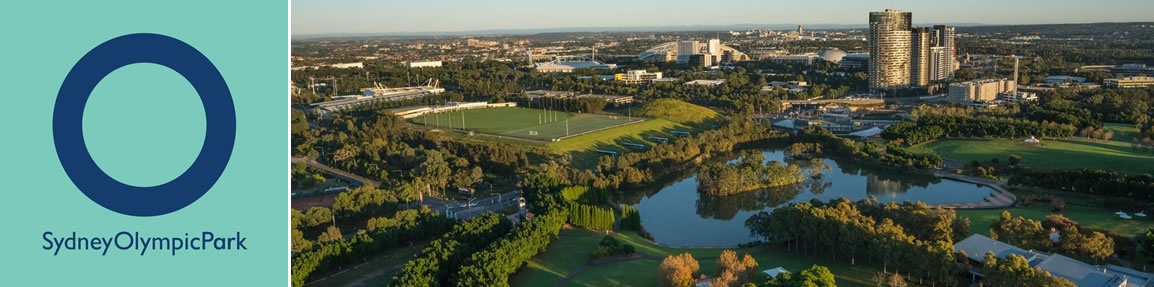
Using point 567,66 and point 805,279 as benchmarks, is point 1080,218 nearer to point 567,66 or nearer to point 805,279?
point 805,279

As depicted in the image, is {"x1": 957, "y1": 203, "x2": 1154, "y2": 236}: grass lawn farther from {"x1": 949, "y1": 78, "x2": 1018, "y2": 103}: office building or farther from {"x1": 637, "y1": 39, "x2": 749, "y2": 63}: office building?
{"x1": 637, "y1": 39, "x2": 749, "y2": 63}: office building

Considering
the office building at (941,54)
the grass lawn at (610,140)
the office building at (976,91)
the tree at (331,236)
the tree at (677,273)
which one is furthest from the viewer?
the office building at (941,54)

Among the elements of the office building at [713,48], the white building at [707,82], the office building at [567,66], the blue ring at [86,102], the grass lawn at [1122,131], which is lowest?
the grass lawn at [1122,131]

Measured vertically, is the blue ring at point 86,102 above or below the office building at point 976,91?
above

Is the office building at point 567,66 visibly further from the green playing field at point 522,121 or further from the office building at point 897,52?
the green playing field at point 522,121

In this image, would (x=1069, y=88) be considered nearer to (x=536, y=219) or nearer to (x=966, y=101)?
(x=966, y=101)

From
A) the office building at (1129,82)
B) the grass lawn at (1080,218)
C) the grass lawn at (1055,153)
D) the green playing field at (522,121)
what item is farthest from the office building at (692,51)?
the grass lawn at (1080,218)

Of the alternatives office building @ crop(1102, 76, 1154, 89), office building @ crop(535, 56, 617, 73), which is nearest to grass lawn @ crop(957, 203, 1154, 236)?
office building @ crop(1102, 76, 1154, 89)

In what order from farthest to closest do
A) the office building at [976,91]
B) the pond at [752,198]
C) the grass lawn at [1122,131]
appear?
the office building at [976,91] < the grass lawn at [1122,131] < the pond at [752,198]
